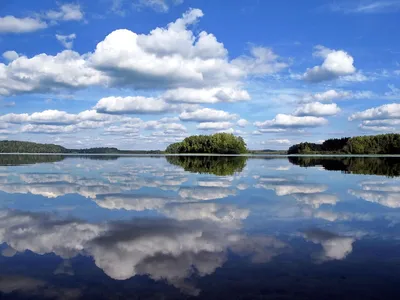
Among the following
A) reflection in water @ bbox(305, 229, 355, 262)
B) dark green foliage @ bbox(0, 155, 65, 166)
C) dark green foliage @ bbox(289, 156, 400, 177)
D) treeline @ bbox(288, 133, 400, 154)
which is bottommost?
reflection in water @ bbox(305, 229, 355, 262)

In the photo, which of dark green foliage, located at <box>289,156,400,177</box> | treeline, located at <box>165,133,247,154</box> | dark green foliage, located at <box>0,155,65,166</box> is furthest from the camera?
treeline, located at <box>165,133,247,154</box>

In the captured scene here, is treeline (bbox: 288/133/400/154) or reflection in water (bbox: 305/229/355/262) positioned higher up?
treeline (bbox: 288/133/400/154)

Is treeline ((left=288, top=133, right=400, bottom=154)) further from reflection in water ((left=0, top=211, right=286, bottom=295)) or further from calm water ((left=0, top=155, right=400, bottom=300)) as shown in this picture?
reflection in water ((left=0, top=211, right=286, bottom=295))

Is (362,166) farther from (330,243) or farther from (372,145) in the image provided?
(372,145)

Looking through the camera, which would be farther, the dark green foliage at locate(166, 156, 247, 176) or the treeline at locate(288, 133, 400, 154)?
the treeline at locate(288, 133, 400, 154)

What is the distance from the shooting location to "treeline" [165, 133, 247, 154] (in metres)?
151

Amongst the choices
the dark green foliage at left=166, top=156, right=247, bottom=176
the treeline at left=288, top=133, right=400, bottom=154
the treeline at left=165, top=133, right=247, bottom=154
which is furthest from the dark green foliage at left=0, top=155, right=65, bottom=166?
the treeline at left=288, top=133, right=400, bottom=154

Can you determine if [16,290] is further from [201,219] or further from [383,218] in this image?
[383,218]

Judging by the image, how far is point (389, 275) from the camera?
7.68 m

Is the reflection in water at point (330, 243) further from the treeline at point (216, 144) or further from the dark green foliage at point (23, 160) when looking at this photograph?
the treeline at point (216, 144)

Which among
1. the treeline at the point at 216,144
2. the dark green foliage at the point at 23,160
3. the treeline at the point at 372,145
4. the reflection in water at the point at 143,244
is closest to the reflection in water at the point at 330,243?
the reflection in water at the point at 143,244

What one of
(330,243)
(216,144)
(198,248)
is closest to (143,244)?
(198,248)

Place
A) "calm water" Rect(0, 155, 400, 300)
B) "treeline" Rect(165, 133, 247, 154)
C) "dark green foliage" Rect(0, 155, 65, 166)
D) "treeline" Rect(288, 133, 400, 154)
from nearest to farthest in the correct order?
"calm water" Rect(0, 155, 400, 300) < "dark green foliage" Rect(0, 155, 65, 166) < "treeline" Rect(288, 133, 400, 154) < "treeline" Rect(165, 133, 247, 154)

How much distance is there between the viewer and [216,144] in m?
151
